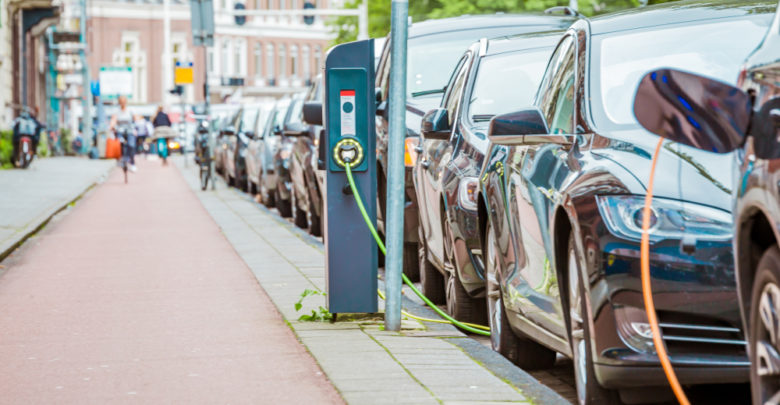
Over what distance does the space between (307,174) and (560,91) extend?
9058mm

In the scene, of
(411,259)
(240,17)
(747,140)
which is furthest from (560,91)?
(240,17)

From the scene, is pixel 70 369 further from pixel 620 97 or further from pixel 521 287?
pixel 620 97

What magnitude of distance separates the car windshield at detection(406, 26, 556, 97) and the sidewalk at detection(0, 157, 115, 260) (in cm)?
422

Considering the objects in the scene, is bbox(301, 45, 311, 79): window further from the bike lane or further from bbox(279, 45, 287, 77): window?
the bike lane

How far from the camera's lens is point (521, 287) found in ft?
21.5

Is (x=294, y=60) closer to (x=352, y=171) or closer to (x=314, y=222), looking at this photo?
(x=314, y=222)

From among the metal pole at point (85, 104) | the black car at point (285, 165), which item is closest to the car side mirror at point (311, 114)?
the black car at point (285, 165)

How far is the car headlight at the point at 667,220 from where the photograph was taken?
195 inches

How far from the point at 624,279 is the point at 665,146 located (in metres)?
0.69

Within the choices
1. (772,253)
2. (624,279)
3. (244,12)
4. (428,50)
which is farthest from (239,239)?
(244,12)

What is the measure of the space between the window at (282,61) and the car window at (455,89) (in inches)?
4024

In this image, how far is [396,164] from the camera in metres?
7.79

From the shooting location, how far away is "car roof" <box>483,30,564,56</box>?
950 cm

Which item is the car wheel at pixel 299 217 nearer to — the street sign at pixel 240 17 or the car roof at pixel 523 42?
the car roof at pixel 523 42
